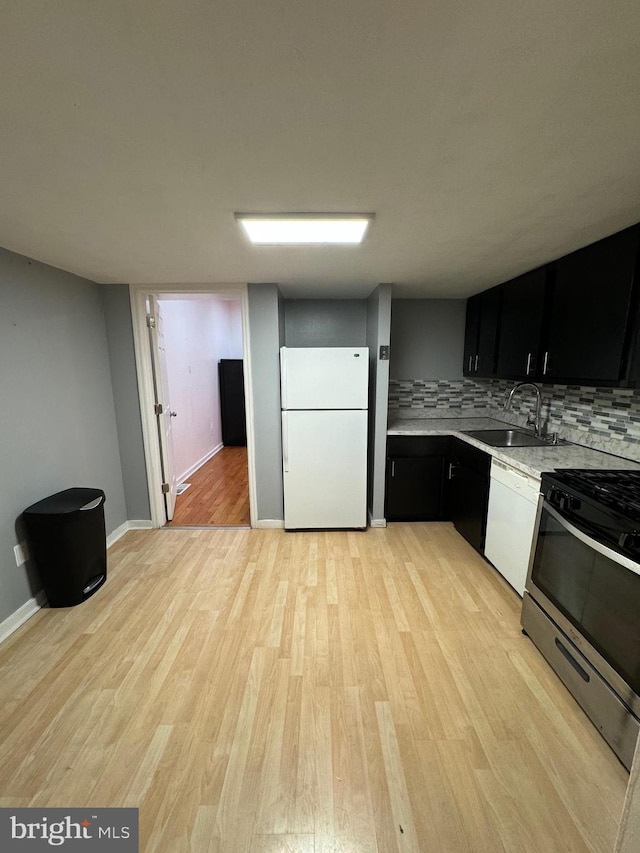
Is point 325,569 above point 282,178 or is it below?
below

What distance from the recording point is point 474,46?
2.29ft

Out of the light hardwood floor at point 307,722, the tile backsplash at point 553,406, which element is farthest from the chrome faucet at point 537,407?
the light hardwood floor at point 307,722

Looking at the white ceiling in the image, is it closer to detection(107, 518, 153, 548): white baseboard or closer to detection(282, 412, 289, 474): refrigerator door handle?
detection(282, 412, 289, 474): refrigerator door handle

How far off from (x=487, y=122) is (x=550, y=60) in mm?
186

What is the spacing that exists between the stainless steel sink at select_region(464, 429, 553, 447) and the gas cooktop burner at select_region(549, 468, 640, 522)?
89 cm

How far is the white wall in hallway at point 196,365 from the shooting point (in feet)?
13.3

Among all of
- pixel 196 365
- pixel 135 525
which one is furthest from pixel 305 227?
pixel 196 365

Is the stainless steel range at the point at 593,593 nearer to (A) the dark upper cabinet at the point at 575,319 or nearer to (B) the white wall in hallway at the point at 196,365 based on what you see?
(A) the dark upper cabinet at the point at 575,319

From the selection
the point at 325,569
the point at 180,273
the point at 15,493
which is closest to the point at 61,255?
the point at 180,273

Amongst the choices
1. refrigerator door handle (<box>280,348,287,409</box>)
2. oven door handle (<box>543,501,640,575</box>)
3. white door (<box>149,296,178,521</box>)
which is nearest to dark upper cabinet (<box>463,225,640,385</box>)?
oven door handle (<box>543,501,640,575</box>)

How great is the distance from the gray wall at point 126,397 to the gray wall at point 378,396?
206 cm

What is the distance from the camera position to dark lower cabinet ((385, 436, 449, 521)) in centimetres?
299

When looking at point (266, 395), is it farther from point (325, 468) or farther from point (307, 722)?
point (307, 722)

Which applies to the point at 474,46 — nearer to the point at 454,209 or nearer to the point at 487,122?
the point at 487,122
